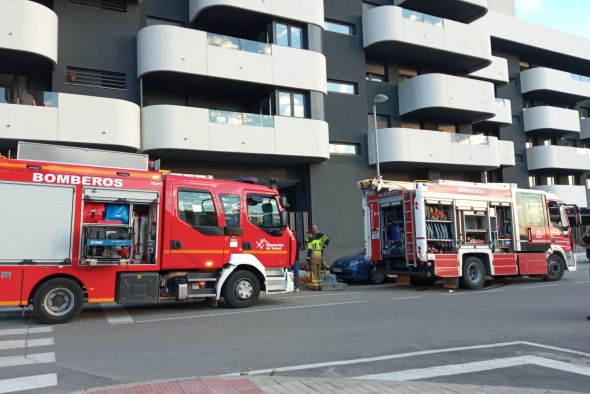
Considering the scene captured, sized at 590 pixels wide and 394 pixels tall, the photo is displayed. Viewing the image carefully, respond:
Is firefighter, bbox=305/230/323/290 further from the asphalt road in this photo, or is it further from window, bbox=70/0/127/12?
window, bbox=70/0/127/12

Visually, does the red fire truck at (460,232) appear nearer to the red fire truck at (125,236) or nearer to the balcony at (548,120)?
the red fire truck at (125,236)

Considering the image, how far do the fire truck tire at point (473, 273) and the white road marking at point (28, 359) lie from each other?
1102cm

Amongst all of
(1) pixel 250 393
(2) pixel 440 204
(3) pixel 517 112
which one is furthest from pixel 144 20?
(3) pixel 517 112

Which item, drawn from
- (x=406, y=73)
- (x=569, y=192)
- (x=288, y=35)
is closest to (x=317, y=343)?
(x=288, y=35)

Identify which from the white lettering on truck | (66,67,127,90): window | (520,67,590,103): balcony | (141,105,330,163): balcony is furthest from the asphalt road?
(520,67,590,103): balcony

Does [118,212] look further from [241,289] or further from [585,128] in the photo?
[585,128]

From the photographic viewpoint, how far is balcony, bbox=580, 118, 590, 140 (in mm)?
37781

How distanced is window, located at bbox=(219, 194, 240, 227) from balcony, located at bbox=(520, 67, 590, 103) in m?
29.0

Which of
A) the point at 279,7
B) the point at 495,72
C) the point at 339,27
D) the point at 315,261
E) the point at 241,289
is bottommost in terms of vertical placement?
the point at 241,289

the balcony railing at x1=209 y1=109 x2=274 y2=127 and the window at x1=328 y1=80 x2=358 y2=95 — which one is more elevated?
the window at x1=328 y1=80 x2=358 y2=95

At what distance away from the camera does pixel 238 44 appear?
19.4 m

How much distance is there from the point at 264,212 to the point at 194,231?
73.2 inches

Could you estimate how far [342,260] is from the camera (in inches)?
680

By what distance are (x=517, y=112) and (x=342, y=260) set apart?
75.4 ft
